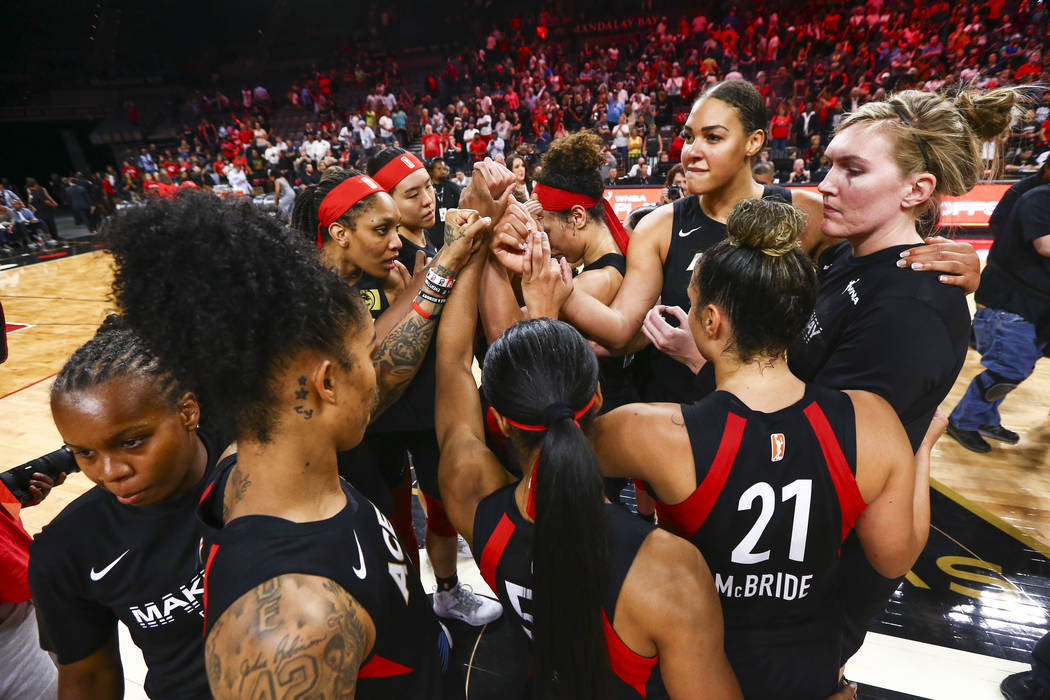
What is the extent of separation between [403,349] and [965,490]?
3757 mm

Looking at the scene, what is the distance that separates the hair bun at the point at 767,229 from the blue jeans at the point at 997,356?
3.49 metres

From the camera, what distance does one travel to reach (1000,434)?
4199 millimetres

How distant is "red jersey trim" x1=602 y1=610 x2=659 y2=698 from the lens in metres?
1.25

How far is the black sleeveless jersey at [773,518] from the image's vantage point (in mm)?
1393

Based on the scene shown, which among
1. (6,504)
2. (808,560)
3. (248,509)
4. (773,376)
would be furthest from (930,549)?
(6,504)

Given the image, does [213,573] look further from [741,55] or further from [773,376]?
[741,55]

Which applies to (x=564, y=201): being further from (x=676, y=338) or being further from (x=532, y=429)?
(x=532, y=429)

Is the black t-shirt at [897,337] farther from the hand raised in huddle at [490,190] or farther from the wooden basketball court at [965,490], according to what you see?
the wooden basketball court at [965,490]

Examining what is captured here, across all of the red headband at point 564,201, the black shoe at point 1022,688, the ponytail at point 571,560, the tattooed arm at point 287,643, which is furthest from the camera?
the red headband at point 564,201

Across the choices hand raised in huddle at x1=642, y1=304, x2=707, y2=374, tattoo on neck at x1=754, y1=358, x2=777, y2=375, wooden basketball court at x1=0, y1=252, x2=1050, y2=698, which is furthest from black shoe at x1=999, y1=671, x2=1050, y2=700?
tattoo on neck at x1=754, y1=358, x2=777, y2=375

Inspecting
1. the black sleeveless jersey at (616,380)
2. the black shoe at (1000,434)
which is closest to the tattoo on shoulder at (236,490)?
the black sleeveless jersey at (616,380)

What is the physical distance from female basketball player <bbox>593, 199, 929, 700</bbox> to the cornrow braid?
1097 mm

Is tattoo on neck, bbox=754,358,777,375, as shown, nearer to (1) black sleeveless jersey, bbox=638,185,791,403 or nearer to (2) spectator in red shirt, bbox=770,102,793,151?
(1) black sleeveless jersey, bbox=638,185,791,403

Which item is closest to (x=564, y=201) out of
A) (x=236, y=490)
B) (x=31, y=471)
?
(x=236, y=490)
